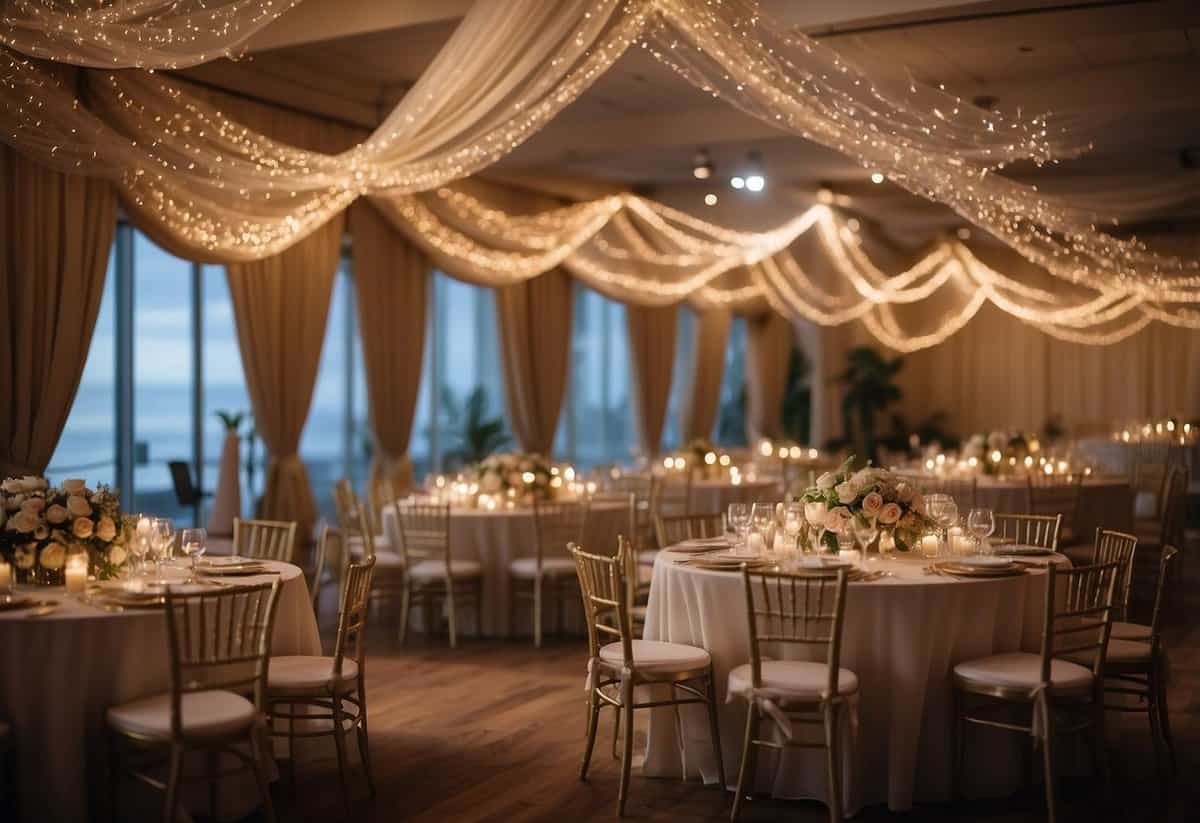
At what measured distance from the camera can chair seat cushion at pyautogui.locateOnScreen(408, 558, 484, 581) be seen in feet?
27.6

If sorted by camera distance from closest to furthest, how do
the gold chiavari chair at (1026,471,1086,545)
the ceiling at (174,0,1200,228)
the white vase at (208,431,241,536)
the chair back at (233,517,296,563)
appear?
the chair back at (233,517,296,563) → the ceiling at (174,0,1200,228) → the gold chiavari chair at (1026,471,1086,545) → the white vase at (208,431,241,536)

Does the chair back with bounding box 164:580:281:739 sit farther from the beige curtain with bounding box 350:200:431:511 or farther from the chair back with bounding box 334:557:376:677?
the beige curtain with bounding box 350:200:431:511

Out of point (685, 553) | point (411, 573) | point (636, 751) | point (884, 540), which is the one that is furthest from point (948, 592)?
point (411, 573)

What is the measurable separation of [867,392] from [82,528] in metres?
12.8

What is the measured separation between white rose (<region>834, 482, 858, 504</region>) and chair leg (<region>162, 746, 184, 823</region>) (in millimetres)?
2852

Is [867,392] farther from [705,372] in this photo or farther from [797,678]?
[797,678]

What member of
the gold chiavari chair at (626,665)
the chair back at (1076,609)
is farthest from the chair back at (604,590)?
the chair back at (1076,609)

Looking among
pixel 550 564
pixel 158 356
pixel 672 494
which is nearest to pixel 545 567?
pixel 550 564

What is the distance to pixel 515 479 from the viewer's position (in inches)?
352

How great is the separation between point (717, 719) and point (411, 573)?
359 cm

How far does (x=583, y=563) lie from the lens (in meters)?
5.48

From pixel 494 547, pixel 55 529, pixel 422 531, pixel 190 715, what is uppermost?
pixel 55 529

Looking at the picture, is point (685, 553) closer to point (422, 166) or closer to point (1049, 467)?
point (422, 166)

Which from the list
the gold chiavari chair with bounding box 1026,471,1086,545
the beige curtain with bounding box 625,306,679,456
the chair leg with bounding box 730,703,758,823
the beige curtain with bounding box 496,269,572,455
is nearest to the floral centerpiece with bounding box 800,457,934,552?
the chair leg with bounding box 730,703,758,823
